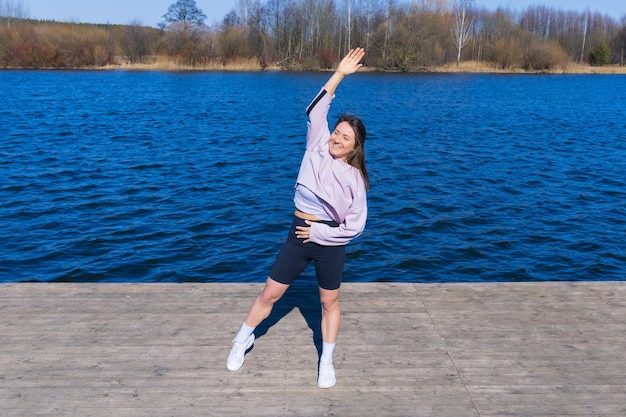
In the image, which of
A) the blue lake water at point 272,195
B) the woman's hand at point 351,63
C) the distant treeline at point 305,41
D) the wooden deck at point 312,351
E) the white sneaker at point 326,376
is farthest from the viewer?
the distant treeline at point 305,41

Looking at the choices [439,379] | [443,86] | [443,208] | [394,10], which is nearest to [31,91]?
[443,86]

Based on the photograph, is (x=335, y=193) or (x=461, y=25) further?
(x=461, y=25)

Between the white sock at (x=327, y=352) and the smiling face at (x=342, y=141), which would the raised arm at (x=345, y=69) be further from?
the white sock at (x=327, y=352)

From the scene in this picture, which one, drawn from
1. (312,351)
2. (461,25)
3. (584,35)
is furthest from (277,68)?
(312,351)

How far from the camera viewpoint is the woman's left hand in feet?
13.1

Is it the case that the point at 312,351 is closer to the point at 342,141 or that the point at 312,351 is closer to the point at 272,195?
the point at 342,141

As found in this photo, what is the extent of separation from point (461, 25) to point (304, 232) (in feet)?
277

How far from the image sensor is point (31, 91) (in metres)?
39.0

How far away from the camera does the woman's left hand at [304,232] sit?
3979 mm

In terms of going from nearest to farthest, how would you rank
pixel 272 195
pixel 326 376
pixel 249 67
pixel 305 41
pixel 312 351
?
pixel 326 376
pixel 312 351
pixel 272 195
pixel 249 67
pixel 305 41

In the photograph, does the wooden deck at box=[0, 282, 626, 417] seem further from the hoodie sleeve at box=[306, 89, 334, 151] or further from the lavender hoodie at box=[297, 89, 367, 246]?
the hoodie sleeve at box=[306, 89, 334, 151]

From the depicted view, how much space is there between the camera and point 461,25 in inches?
3238

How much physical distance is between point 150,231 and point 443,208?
243 inches

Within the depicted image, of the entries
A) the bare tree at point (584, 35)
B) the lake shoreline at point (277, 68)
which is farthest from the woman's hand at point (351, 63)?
the bare tree at point (584, 35)
